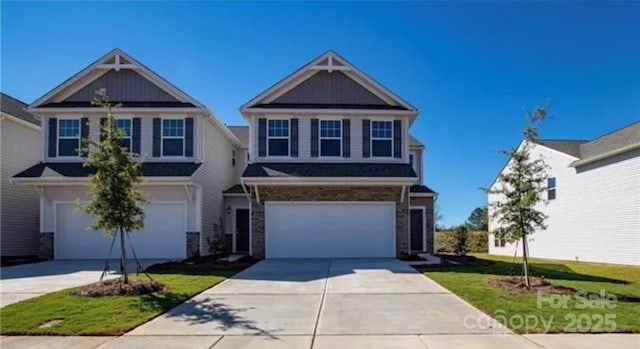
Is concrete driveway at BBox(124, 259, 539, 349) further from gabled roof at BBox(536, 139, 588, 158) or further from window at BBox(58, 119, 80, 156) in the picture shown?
gabled roof at BBox(536, 139, 588, 158)

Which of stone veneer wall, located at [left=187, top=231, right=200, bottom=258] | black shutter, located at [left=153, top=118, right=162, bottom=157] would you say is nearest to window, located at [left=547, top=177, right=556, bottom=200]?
stone veneer wall, located at [left=187, top=231, right=200, bottom=258]

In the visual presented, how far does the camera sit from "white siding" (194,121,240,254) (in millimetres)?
19266

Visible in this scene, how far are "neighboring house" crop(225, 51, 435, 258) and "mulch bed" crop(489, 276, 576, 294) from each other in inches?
262

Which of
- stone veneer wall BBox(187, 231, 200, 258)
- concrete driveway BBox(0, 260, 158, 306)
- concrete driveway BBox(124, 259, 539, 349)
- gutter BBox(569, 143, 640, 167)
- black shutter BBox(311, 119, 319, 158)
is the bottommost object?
concrete driveway BBox(0, 260, 158, 306)

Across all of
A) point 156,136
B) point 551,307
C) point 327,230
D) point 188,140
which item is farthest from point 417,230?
point 551,307

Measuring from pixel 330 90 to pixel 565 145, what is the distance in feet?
43.8

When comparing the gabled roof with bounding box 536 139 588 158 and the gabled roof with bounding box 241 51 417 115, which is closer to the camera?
the gabled roof with bounding box 241 51 417 115

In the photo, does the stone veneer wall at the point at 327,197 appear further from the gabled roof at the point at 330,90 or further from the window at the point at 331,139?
the gabled roof at the point at 330,90

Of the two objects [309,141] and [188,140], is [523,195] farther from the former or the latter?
[188,140]

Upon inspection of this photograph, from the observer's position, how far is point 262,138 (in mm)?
18875

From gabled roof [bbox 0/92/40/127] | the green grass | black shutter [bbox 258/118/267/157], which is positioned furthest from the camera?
gabled roof [bbox 0/92/40/127]

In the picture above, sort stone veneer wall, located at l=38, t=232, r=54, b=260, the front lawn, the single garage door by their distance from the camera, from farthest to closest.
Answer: the single garage door < stone veneer wall, located at l=38, t=232, r=54, b=260 < the front lawn

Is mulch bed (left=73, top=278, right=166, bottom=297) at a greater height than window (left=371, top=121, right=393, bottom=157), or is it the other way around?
window (left=371, top=121, right=393, bottom=157)

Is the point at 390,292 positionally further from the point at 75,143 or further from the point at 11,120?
the point at 11,120
